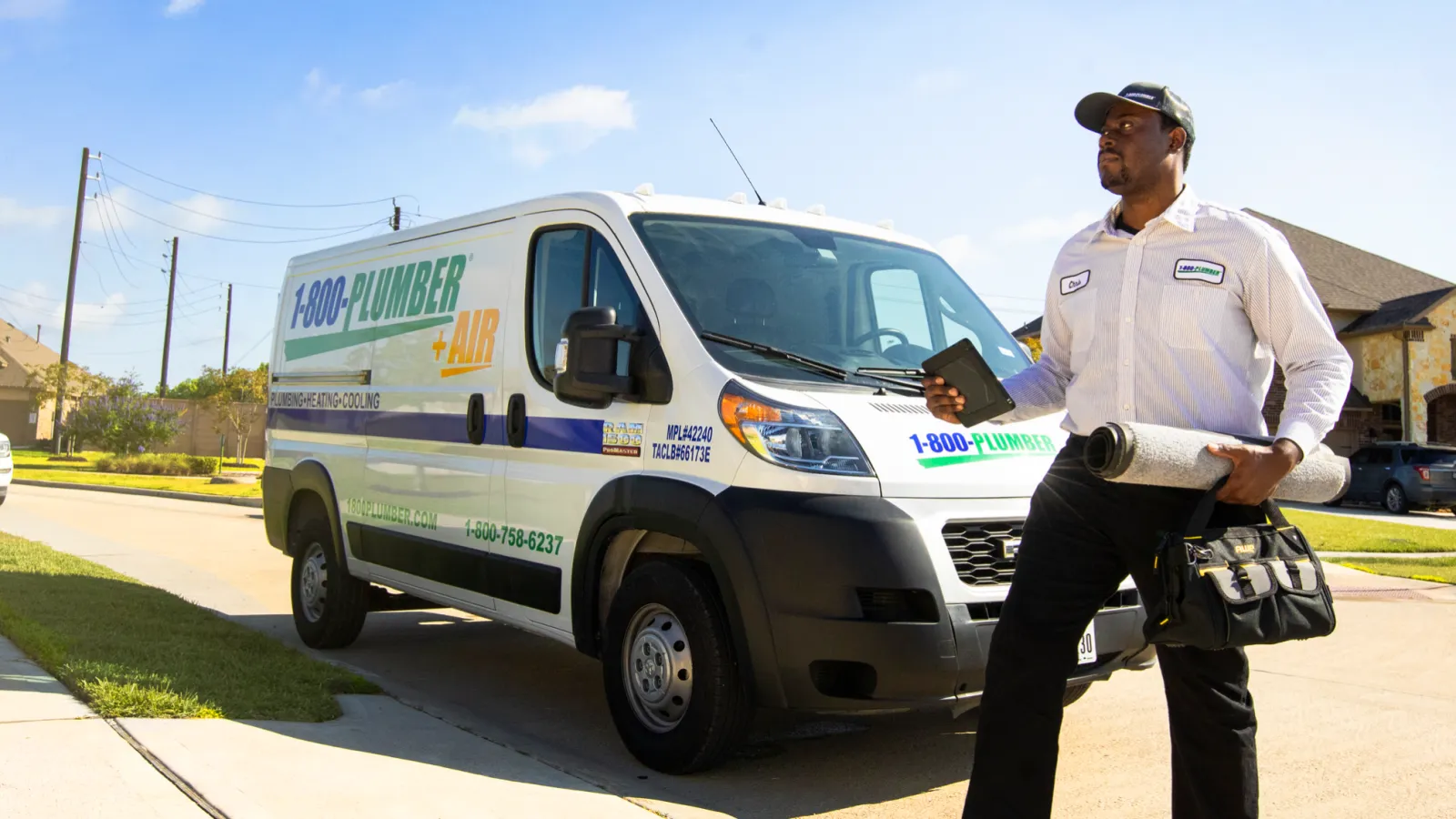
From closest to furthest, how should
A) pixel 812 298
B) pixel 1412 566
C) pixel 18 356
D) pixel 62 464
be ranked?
pixel 812 298, pixel 1412 566, pixel 62 464, pixel 18 356

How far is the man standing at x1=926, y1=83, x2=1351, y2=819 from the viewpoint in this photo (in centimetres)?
298

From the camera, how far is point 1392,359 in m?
35.0

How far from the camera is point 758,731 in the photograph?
5.61 m

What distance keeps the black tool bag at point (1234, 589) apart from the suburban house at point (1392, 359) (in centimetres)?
3066

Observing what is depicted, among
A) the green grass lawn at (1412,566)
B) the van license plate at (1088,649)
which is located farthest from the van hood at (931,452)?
the green grass lawn at (1412,566)

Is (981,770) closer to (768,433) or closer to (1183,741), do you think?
(1183,741)

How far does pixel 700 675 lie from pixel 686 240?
186 centimetres

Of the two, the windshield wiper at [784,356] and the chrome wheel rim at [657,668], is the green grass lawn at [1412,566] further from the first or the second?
the chrome wheel rim at [657,668]

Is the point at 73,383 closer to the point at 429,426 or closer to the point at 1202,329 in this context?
the point at 429,426

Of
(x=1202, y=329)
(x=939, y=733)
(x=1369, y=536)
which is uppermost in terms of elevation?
(x=1202, y=329)

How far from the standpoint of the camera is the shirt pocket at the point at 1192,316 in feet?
9.95

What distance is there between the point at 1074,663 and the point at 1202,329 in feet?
3.00

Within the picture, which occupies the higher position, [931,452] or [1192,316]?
[1192,316]

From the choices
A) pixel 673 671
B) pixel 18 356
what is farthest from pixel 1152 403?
pixel 18 356
